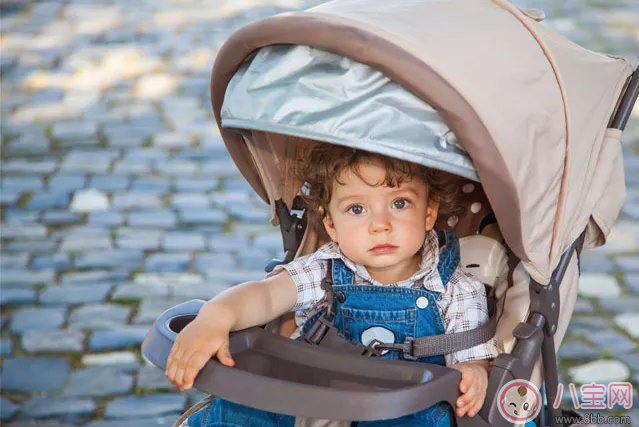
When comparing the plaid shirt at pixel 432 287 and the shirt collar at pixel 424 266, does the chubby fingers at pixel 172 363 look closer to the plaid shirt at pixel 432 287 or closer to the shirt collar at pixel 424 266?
the plaid shirt at pixel 432 287

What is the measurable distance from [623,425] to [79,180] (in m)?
3.39

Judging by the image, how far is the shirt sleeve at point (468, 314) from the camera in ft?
8.84

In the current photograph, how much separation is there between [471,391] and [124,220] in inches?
127

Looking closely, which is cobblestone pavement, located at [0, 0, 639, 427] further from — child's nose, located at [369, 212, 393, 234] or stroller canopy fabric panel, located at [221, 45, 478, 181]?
stroller canopy fabric panel, located at [221, 45, 478, 181]

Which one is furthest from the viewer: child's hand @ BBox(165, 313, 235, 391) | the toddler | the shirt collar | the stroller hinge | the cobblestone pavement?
the cobblestone pavement

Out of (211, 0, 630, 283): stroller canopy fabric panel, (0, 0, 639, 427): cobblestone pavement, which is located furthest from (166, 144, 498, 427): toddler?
(0, 0, 639, 427): cobblestone pavement

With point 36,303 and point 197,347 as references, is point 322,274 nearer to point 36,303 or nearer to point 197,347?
point 197,347

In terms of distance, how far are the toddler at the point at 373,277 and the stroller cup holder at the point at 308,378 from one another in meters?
0.09

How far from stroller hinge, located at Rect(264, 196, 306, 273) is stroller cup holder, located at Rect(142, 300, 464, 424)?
43 cm

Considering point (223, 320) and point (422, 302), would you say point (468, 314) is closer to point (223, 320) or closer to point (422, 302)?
point (422, 302)

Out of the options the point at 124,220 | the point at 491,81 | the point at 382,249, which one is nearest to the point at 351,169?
the point at 382,249

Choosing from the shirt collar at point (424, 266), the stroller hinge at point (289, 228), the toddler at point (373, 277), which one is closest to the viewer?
the toddler at point (373, 277)

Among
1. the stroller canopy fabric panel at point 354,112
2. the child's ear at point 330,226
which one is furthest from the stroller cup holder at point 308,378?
the stroller canopy fabric panel at point 354,112

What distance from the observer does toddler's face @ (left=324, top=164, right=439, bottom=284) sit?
270cm
